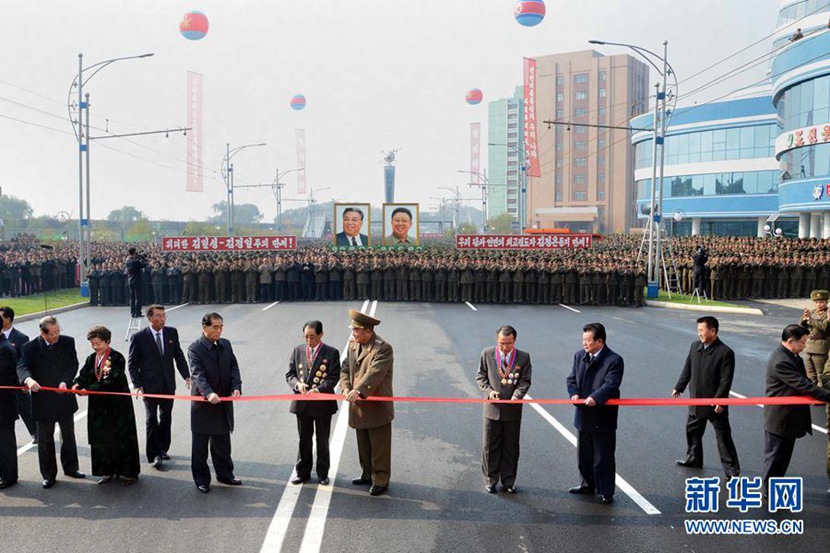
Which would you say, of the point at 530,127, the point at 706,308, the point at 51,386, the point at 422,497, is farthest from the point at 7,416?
the point at 530,127

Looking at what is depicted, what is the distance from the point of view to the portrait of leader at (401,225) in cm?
3869

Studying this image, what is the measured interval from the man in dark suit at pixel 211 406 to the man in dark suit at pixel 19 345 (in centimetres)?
204

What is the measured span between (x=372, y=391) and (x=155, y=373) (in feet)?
8.99

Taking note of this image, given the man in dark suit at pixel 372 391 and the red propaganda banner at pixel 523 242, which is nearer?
the man in dark suit at pixel 372 391

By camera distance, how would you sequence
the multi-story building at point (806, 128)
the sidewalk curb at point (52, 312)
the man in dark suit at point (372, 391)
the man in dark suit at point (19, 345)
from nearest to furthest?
the man in dark suit at point (372, 391) → the man in dark suit at point (19, 345) → the sidewalk curb at point (52, 312) → the multi-story building at point (806, 128)

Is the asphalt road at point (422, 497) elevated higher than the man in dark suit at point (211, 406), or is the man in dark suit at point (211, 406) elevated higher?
the man in dark suit at point (211, 406)

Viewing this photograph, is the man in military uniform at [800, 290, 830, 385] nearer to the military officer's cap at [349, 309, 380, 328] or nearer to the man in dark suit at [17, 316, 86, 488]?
the military officer's cap at [349, 309, 380, 328]

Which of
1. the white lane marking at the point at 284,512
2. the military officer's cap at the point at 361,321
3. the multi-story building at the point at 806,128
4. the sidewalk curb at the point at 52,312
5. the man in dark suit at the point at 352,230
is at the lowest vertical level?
the white lane marking at the point at 284,512

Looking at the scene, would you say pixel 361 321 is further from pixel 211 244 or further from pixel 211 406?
pixel 211 244

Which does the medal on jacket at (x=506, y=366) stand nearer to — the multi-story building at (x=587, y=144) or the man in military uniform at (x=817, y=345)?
the man in military uniform at (x=817, y=345)

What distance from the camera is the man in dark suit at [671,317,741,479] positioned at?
Answer: 277 inches

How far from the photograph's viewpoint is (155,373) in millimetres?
7754

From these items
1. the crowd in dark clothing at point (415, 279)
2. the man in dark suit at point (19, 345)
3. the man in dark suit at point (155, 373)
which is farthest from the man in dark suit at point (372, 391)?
the crowd in dark clothing at point (415, 279)

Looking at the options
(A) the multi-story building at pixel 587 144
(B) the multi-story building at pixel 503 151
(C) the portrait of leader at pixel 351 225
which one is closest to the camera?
(C) the portrait of leader at pixel 351 225
